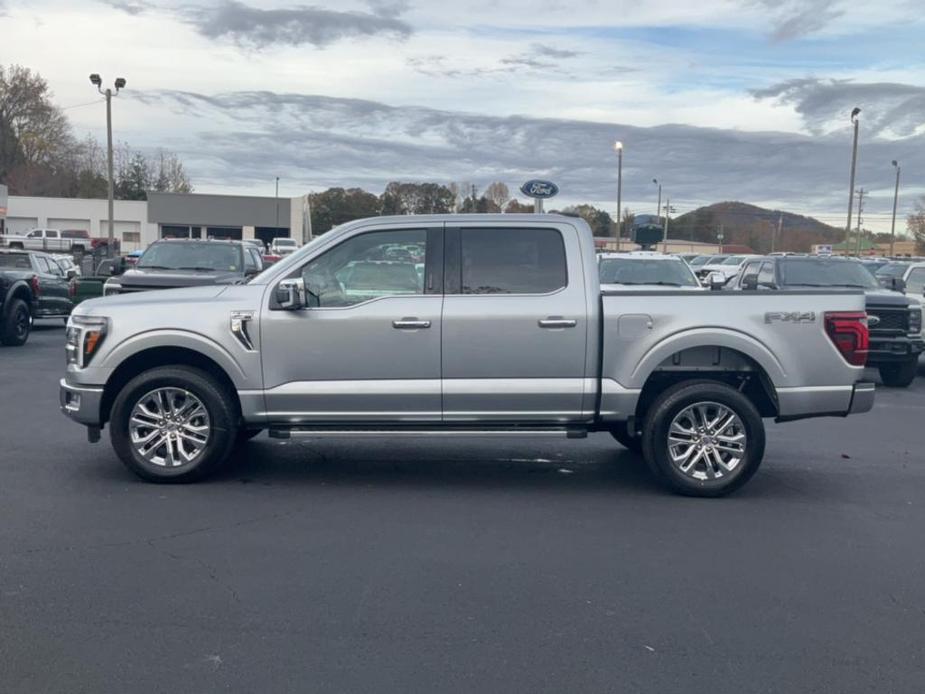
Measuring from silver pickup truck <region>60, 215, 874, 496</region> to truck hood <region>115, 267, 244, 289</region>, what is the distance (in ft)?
25.2

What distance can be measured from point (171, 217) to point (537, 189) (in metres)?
56.9

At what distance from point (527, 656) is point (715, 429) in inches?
137

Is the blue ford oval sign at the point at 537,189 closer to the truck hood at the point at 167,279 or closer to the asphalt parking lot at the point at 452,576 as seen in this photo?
the truck hood at the point at 167,279

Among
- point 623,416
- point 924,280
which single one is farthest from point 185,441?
point 924,280

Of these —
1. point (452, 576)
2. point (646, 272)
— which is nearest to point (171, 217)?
point (646, 272)

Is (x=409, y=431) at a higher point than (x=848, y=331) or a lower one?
lower

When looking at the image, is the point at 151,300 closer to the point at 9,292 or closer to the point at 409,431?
the point at 409,431

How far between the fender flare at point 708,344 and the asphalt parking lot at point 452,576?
0.97 m

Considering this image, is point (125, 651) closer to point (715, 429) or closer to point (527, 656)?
point (527, 656)

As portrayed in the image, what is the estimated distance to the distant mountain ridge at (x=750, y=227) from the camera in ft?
354

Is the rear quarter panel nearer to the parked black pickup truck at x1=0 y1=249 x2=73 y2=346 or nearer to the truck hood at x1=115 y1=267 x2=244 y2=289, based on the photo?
the truck hood at x1=115 y1=267 x2=244 y2=289

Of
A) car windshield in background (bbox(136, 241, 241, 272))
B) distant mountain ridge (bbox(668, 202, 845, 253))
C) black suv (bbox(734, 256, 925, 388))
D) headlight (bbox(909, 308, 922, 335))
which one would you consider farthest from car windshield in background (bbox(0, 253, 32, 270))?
distant mountain ridge (bbox(668, 202, 845, 253))

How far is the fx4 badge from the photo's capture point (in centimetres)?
744

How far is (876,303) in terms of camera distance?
552 inches
